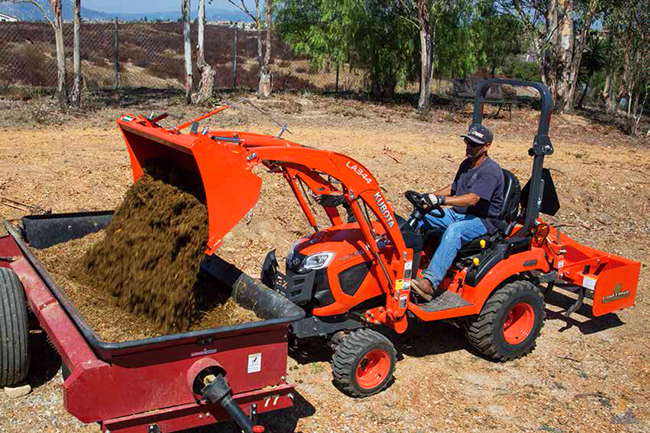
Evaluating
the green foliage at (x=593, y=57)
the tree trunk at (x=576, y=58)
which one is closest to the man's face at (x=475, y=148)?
the tree trunk at (x=576, y=58)

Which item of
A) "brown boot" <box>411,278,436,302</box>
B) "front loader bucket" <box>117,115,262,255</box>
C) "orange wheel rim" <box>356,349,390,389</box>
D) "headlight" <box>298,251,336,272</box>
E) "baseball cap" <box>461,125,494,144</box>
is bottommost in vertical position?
"orange wheel rim" <box>356,349,390,389</box>

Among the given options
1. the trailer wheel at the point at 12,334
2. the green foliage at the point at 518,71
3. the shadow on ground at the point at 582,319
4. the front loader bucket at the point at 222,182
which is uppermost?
the green foliage at the point at 518,71

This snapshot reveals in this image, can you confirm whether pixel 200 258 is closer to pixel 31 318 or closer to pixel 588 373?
pixel 31 318

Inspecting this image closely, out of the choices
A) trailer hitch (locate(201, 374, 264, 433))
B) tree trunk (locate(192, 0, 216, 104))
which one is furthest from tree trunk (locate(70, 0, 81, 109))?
trailer hitch (locate(201, 374, 264, 433))

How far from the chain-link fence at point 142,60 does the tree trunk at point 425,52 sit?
558 centimetres

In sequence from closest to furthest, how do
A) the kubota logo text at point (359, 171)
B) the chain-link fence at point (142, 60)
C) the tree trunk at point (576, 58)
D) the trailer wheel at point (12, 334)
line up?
1. the trailer wheel at point (12, 334)
2. the kubota logo text at point (359, 171)
3. the tree trunk at point (576, 58)
4. the chain-link fence at point (142, 60)

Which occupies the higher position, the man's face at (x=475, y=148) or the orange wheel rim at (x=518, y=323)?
the man's face at (x=475, y=148)

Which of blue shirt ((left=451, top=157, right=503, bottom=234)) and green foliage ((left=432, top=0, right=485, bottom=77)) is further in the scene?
green foliage ((left=432, top=0, right=485, bottom=77))

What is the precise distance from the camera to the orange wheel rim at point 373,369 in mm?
5684

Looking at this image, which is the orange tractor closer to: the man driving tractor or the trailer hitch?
the man driving tractor

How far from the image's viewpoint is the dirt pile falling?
5098 mm

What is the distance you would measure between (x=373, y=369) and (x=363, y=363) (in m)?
0.10

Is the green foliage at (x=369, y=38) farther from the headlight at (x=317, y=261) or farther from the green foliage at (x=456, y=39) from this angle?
the headlight at (x=317, y=261)

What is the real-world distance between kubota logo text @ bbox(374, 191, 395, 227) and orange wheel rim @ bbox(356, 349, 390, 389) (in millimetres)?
1043
